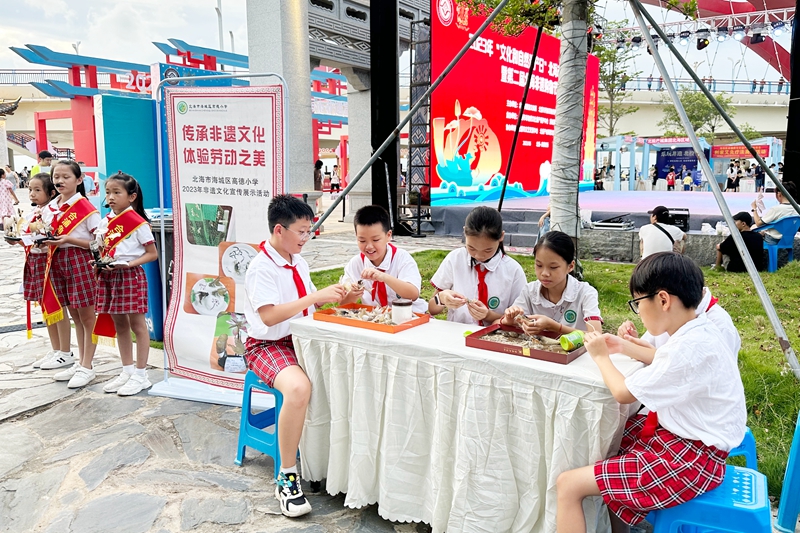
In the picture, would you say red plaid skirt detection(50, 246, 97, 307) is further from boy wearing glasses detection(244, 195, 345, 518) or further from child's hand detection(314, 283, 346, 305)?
child's hand detection(314, 283, 346, 305)

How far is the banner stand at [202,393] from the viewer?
3574 mm

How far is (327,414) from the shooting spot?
2525mm

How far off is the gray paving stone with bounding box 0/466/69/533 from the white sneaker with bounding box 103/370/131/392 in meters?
0.99

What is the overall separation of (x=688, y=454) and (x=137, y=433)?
281 cm

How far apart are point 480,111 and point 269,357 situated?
10.8 m

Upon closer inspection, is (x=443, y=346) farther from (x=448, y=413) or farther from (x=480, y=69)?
(x=480, y=69)

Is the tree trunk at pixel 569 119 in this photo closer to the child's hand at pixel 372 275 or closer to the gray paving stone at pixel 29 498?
the child's hand at pixel 372 275

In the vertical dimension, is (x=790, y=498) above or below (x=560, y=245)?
below

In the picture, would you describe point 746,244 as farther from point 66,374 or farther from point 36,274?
point 36,274

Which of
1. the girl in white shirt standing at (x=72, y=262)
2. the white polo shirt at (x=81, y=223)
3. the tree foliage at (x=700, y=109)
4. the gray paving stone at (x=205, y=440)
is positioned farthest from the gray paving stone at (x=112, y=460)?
the tree foliage at (x=700, y=109)

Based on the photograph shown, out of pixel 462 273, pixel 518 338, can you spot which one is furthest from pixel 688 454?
pixel 462 273

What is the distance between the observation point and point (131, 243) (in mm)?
3598

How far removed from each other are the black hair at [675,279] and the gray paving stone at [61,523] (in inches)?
96.0

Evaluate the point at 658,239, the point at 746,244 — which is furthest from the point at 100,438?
the point at 746,244
